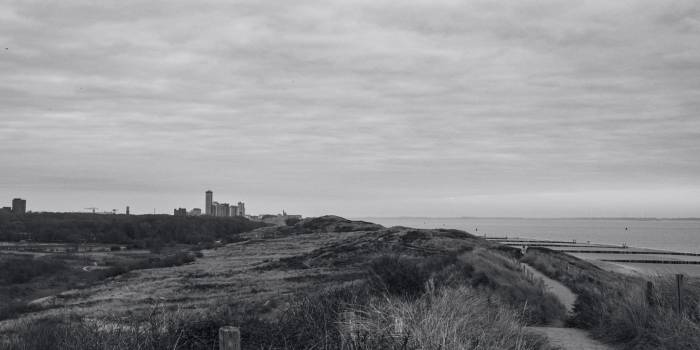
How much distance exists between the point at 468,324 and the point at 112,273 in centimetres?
3209

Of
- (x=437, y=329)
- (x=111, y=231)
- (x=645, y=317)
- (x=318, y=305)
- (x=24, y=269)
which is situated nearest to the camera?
(x=437, y=329)

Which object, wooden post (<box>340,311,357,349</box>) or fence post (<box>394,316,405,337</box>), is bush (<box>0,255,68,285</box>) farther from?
fence post (<box>394,316,405,337</box>)

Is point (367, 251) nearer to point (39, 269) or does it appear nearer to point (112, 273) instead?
point (112, 273)

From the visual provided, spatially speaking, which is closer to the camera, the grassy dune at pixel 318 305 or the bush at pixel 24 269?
the grassy dune at pixel 318 305

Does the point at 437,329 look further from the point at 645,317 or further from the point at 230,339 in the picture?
the point at 645,317

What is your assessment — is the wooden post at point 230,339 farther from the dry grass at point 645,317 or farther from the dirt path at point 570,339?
the dirt path at point 570,339

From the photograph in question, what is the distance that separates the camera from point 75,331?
885 cm

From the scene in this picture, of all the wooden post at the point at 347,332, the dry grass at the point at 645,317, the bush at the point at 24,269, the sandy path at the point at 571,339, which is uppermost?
the wooden post at the point at 347,332

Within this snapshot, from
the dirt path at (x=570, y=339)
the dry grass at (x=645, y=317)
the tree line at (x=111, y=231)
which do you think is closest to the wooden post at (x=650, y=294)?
the dry grass at (x=645, y=317)

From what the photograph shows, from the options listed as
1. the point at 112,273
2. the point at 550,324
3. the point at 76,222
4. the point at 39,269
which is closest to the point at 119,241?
the point at 76,222

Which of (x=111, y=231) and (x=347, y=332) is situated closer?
(x=347, y=332)

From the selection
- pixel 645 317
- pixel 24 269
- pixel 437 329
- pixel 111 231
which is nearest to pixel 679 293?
pixel 645 317

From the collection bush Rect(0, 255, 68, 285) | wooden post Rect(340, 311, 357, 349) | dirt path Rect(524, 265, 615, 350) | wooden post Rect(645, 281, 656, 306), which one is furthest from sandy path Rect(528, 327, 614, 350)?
bush Rect(0, 255, 68, 285)

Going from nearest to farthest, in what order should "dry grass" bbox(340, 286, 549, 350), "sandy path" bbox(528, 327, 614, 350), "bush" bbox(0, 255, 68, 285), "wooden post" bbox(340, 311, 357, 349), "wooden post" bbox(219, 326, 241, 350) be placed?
"wooden post" bbox(219, 326, 241, 350) < "wooden post" bbox(340, 311, 357, 349) < "dry grass" bbox(340, 286, 549, 350) < "sandy path" bbox(528, 327, 614, 350) < "bush" bbox(0, 255, 68, 285)
